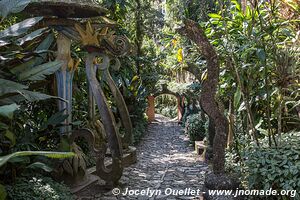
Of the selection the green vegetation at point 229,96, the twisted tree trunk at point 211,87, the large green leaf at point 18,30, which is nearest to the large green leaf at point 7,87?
the green vegetation at point 229,96

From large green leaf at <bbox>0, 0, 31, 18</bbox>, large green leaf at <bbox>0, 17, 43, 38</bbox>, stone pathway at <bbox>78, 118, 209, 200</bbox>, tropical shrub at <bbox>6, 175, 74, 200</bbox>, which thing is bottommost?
stone pathway at <bbox>78, 118, 209, 200</bbox>

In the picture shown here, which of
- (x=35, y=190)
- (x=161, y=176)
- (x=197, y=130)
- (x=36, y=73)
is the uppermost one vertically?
(x=36, y=73)

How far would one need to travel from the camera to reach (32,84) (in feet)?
11.7

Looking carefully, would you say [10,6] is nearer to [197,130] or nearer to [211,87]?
[211,87]

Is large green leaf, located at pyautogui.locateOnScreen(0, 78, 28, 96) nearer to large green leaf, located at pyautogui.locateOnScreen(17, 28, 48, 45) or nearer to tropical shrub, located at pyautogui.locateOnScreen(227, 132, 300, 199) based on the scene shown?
large green leaf, located at pyautogui.locateOnScreen(17, 28, 48, 45)

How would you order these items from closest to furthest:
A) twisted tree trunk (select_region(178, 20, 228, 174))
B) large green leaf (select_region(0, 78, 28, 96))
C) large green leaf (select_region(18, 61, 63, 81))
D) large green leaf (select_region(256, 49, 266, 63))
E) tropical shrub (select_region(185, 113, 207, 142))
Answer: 1. large green leaf (select_region(0, 78, 28, 96))
2. large green leaf (select_region(18, 61, 63, 81))
3. twisted tree trunk (select_region(178, 20, 228, 174))
4. large green leaf (select_region(256, 49, 266, 63))
5. tropical shrub (select_region(185, 113, 207, 142))

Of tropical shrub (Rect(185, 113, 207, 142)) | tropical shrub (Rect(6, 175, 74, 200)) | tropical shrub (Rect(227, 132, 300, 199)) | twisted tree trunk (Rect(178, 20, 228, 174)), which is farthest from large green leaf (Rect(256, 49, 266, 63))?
tropical shrub (Rect(185, 113, 207, 142))

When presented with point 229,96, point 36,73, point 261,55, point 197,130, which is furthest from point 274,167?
point 197,130

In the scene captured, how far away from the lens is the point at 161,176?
4.37 m

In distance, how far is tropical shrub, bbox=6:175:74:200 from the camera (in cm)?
232

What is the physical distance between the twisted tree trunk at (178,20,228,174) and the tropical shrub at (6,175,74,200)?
1.49 metres

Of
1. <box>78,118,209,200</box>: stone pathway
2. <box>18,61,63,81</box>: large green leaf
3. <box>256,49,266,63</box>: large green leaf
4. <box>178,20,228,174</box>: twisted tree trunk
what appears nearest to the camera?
<box>18,61,63,81</box>: large green leaf

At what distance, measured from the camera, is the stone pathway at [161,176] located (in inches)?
138

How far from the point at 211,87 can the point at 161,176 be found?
1970mm
